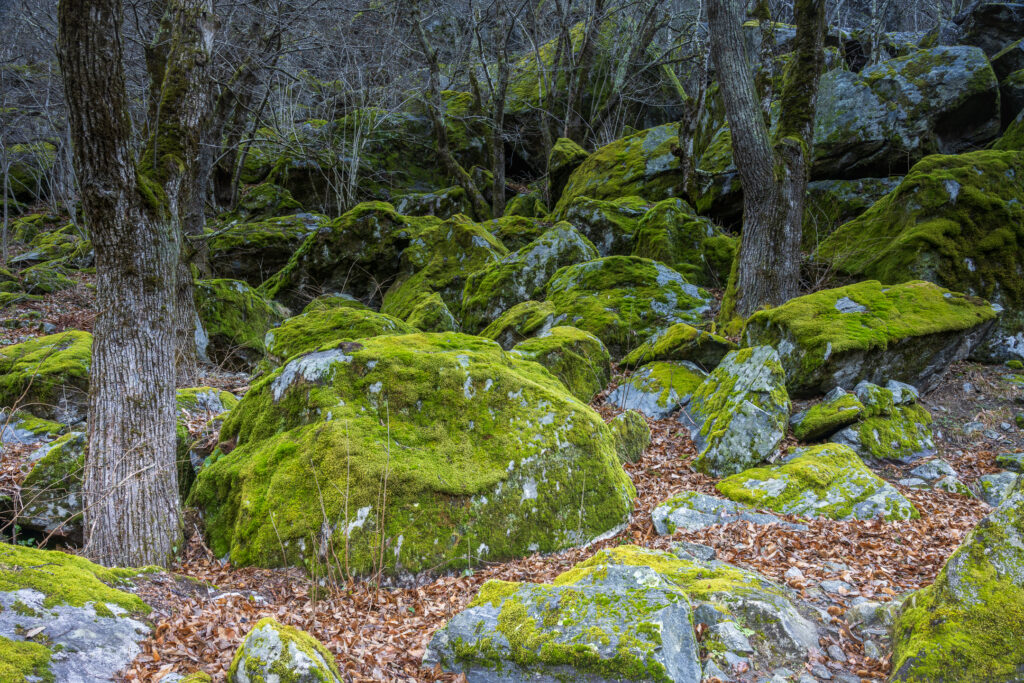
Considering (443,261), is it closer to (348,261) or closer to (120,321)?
(348,261)

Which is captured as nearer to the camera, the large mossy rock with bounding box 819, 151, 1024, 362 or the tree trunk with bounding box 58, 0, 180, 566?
the tree trunk with bounding box 58, 0, 180, 566

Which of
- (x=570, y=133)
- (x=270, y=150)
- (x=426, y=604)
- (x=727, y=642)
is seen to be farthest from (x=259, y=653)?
(x=270, y=150)

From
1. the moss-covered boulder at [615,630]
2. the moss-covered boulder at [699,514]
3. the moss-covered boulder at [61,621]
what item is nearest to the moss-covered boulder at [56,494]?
the moss-covered boulder at [61,621]

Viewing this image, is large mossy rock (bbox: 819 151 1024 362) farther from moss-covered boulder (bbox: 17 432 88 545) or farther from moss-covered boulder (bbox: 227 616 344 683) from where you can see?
moss-covered boulder (bbox: 17 432 88 545)

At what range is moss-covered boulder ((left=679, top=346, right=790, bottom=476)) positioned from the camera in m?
6.40

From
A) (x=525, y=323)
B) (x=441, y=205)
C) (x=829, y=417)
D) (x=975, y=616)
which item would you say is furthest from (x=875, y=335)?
(x=441, y=205)

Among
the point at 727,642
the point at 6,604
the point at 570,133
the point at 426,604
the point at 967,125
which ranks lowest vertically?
the point at 426,604

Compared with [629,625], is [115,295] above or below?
above

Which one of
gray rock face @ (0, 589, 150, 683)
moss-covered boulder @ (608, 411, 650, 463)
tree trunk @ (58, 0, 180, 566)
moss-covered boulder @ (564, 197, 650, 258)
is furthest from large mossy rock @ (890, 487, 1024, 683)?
moss-covered boulder @ (564, 197, 650, 258)

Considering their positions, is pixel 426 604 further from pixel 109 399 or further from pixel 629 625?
pixel 109 399

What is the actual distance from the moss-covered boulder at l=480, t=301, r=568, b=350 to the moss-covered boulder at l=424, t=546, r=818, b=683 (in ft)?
21.3

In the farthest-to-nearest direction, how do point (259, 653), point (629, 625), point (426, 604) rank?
point (426, 604) → point (629, 625) → point (259, 653)

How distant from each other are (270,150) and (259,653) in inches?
910

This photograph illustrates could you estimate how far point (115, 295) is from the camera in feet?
15.8
